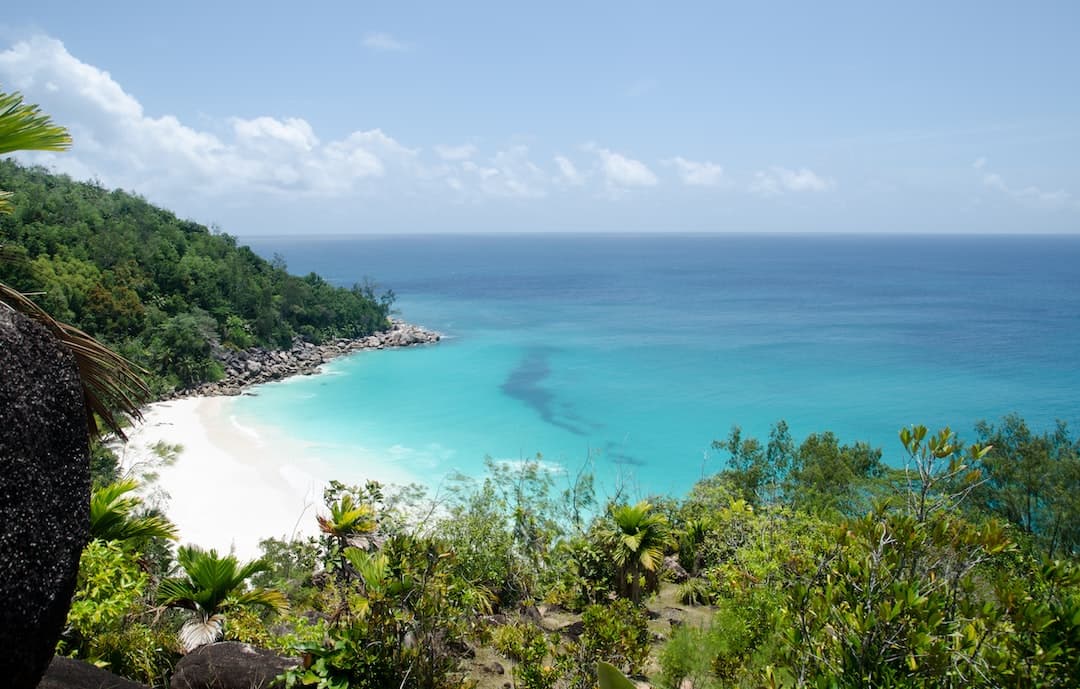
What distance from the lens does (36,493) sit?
293cm

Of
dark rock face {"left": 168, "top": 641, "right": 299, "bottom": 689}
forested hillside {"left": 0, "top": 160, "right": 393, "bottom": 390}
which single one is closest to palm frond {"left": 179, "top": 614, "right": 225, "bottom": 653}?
dark rock face {"left": 168, "top": 641, "right": 299, "bottom": 689}

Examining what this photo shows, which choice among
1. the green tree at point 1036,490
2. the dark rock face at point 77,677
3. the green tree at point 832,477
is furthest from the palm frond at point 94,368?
the green tree at point 1036,490

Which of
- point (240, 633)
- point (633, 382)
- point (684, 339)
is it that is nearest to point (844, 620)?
point (240, 633)

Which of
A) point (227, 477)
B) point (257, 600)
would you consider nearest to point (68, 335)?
point (257, 600)

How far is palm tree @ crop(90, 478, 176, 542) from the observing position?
619 cm

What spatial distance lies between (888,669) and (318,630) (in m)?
4.37

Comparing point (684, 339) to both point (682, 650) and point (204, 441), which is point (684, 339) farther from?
point (682, 650)

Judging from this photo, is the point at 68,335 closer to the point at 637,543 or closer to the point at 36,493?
the point at 36,493

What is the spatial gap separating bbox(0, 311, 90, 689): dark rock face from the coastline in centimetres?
1451

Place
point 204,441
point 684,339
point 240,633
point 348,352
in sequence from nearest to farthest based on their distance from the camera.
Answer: point 240,633
point 204,441
point 348,352
point 684,339

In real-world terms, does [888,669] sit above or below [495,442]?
above

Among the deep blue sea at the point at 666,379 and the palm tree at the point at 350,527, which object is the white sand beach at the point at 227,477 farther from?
the palm tree at the point at 350,527

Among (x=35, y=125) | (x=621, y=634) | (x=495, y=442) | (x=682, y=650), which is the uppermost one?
(x=35, y=125)

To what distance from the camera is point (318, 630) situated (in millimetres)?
5719
